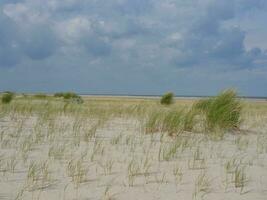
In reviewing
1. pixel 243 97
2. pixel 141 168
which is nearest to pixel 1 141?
pixel 141 168

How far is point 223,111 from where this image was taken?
9891mm

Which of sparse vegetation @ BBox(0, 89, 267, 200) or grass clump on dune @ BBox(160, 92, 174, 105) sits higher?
grass clump on dune @ BBox(160, 92, 174, 105)

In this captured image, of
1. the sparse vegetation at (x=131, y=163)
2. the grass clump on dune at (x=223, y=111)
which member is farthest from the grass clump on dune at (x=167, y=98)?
the sparse vegetation at (x=131, y=163)

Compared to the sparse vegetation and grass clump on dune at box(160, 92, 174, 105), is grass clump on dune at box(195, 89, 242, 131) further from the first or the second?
grass clump on dune at box(160, 92, 174, 105)

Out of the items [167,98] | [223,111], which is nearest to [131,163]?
[223,111]

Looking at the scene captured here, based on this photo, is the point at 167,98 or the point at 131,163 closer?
the point at 131,163

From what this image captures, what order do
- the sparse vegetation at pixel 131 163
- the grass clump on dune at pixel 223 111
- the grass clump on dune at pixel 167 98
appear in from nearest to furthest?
the sparse vegetation at pixel 131 163
the grass clump on dune at pixel 223 111
the grass clump on dune at pixel 167 98

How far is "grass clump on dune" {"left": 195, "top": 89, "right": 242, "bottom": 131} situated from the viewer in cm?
973

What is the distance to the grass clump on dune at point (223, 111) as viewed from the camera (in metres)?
9.73

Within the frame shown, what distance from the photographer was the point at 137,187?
4.51 meters

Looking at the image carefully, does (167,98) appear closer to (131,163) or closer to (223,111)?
(223,111)

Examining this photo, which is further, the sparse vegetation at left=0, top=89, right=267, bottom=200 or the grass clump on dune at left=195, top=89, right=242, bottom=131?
the grass clump on dune at left=195, top=89, right=242, bottom=131

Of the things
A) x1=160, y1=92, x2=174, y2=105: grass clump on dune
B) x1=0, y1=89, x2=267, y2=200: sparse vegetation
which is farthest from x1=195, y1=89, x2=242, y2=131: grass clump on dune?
x1=160, y1=92, x2=174, y2=105: grass clump on dune

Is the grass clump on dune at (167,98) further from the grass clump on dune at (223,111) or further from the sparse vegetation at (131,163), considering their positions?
the sparse vegetation at (131,163)
